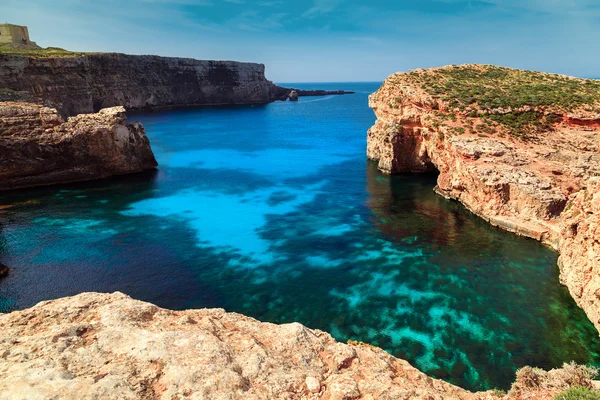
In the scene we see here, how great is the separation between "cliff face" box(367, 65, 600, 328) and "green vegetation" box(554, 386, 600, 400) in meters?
12.2

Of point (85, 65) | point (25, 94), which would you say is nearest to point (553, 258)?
point (25, 94)

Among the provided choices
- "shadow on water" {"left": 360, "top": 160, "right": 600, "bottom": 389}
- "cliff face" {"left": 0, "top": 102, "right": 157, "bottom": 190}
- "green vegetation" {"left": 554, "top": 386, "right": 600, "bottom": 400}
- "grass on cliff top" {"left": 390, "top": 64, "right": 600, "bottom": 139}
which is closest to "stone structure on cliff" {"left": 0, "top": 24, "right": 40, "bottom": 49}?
"cliff face" {"left": 0, "top": 102, "right": 157, "bottom": 190}

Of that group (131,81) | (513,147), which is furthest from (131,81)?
(513,147)

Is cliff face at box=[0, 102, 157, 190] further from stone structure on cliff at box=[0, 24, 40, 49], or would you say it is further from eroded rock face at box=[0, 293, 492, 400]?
stone structure on cliff at box=[0, 24, 40, 49]

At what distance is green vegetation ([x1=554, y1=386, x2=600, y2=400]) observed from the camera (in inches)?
273

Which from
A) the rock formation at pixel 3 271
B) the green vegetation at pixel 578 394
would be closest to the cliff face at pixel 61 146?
the rock formation at pixel 3 271

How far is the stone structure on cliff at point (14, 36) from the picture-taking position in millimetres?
80000

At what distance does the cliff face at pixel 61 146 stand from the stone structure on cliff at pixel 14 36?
60.6 m

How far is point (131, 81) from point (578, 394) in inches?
4616

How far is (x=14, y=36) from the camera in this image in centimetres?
8144

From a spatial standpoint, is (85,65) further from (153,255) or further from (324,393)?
(324,393)

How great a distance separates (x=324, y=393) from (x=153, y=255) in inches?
774

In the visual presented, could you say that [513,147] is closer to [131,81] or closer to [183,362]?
[183,362]

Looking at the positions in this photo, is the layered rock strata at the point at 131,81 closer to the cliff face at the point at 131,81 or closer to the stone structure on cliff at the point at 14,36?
the cliff face at the point at 131,81
